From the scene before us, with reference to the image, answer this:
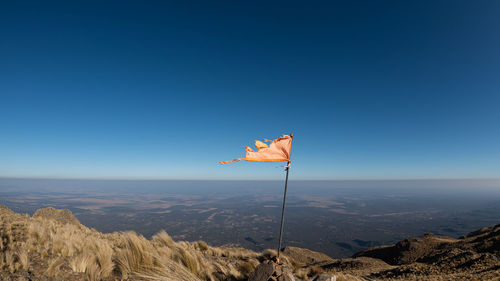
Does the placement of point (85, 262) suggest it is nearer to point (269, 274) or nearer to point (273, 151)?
point (269, 274)

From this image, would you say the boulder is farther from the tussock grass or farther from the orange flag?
the orange flag

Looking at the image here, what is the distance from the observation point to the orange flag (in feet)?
18.3

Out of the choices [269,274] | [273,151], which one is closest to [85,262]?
[269,274]

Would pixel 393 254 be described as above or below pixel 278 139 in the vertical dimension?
below

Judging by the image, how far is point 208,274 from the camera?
6270 millimetres

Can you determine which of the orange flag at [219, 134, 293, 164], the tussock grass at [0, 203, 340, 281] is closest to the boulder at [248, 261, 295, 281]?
the tussock grass at [0, 203, 340, 281]

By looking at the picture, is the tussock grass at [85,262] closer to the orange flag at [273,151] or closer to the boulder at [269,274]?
the boulder at [269,274]

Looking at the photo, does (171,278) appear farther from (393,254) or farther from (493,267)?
(393,254)

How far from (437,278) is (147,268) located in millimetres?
11307

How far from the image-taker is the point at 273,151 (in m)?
5.83

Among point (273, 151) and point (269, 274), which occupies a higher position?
point (273, 151)

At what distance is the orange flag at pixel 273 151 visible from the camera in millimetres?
5570

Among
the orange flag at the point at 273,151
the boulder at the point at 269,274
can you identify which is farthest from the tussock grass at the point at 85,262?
the orange flag at the point at 273,151

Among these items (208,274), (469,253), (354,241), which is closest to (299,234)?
(354,241)
